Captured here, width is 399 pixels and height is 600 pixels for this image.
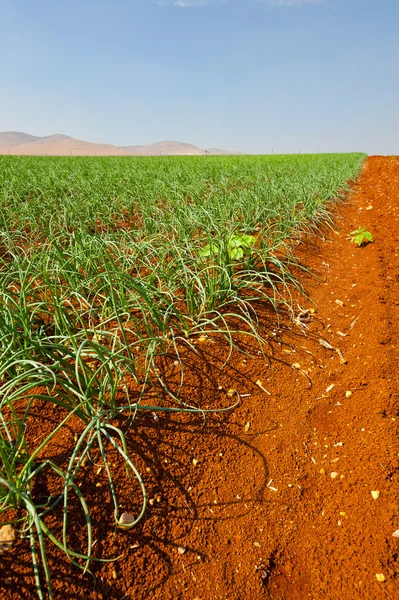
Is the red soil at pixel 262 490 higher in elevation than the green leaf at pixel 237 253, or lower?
lower

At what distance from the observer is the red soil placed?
3.53 ft

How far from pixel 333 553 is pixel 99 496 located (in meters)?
0.81

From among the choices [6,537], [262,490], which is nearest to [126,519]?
[6,537]

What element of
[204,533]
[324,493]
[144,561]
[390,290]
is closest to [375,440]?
[324,493]

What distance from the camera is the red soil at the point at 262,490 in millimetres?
1076

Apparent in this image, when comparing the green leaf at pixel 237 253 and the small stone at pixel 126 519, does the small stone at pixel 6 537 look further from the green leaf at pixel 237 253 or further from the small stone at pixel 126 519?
the green leaf at pixel 237 253

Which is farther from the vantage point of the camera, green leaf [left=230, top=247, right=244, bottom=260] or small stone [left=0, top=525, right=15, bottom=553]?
green leaf [left=230, top=247, right=244, bottom=260]

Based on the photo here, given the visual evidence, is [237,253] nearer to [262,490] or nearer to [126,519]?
[262,490]

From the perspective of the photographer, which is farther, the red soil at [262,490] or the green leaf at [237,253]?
the green leaf at [237,253]

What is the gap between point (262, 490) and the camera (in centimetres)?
134

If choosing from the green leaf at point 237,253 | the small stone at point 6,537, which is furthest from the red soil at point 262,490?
the green leaf at point 237,253

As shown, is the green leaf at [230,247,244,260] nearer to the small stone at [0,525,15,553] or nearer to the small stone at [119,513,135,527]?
the small stone at [119,513,135,527]

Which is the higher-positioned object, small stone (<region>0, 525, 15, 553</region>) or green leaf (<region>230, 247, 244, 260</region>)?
green leaf (<region>230, 247, 244, 260</region>)

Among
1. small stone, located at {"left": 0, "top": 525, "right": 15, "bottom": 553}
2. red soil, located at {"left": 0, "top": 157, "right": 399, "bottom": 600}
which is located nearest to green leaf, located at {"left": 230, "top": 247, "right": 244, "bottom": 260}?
red soil, located at {"left": 0, "top": 157, "right": 399, "bottom": 600}
